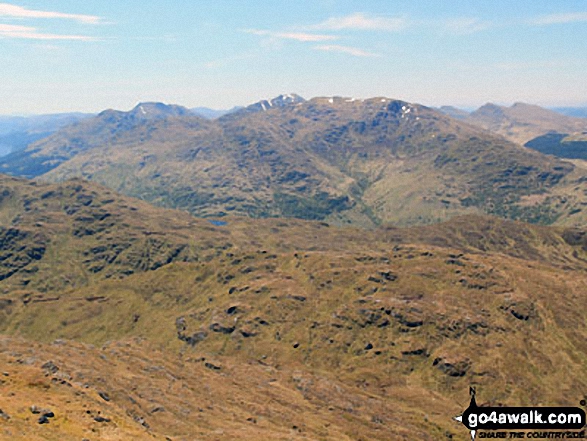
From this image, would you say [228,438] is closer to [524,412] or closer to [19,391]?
[19,391]

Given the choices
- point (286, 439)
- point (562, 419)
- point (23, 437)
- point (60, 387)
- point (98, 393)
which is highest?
point (562, 419)

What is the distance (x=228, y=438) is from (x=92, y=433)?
65.6 meters

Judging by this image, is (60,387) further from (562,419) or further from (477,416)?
(562,419)

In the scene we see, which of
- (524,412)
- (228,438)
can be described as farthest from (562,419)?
(228,438)

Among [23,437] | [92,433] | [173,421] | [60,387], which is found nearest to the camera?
[23,437]

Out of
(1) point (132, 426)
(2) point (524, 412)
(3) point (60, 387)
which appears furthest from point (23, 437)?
(2) point (524, 412)

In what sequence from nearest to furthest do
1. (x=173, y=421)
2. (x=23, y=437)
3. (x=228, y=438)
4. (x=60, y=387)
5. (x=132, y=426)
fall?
(x=23, y=437)
(x=132, y=426)
(x=60, y=387)
(x=228, y=438)
(x=173, y=421)

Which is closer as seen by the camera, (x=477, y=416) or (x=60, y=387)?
(x=477, y=416)

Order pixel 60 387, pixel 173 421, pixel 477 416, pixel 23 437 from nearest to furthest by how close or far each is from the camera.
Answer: pixel 477 416 < pixel 23 437 < pixel 60 387 < pixel 173 421

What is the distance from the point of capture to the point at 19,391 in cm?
15338

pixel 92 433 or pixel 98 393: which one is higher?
pixel 92 433

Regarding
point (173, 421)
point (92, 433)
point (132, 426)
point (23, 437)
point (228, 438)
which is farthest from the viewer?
point (173, 421)

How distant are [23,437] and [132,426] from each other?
38.2 meters

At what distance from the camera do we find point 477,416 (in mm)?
83875
